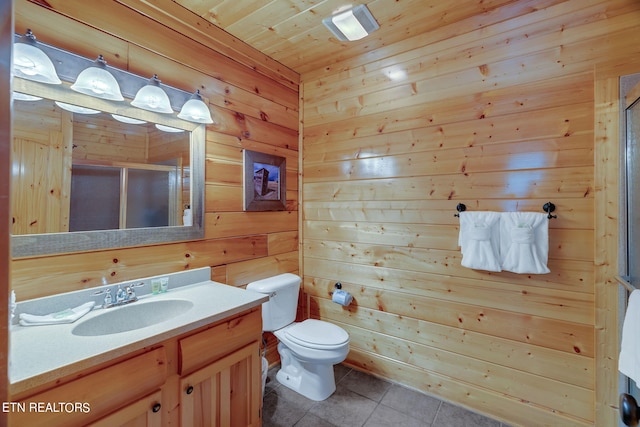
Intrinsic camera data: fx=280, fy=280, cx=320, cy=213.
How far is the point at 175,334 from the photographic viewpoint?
44.0 inches

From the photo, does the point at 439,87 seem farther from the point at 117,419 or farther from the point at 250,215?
the point at 117,419

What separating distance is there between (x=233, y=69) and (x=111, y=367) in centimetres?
190

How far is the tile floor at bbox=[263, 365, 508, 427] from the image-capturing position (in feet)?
5.65

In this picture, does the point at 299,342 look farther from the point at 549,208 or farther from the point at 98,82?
the point at 98,82

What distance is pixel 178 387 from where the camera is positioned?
3.80 ft

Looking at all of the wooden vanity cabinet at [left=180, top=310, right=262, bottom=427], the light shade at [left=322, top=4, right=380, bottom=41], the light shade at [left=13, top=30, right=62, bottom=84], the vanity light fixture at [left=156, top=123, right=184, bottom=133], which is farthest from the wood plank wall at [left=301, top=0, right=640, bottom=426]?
the light shade at [left=13, top=30, right=62, bottom=84]

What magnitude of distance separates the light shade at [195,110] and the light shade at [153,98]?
10 cm

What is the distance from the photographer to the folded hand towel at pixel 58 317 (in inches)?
44.1

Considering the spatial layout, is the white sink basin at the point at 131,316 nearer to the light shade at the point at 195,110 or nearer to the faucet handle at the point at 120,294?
the faucet handle at the point at 120,294

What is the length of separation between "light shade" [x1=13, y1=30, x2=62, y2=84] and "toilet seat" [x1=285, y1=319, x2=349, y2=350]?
1.89 m

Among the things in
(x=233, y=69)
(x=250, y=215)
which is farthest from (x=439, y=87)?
(x=250, y=215)

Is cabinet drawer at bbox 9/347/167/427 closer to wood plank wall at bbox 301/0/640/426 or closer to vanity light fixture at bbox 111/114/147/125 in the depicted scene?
vanity light fixture at bbox 111/114/147/125

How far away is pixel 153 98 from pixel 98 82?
0.25 meters

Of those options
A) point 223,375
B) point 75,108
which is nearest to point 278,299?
point 223,375
